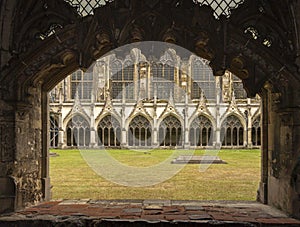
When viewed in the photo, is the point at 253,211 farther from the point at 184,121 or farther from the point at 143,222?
the point at 184,121

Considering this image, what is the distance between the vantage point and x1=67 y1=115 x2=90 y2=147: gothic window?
42562 millimetres

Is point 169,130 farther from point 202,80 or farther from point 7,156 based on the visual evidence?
point 7,156

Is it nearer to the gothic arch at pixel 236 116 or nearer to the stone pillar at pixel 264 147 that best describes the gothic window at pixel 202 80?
the gothic arch at pixel 236 116

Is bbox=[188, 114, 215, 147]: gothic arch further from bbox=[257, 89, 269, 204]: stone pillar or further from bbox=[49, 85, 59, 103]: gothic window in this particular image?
bbox=[257, 89, 269, 204]: stone pillar

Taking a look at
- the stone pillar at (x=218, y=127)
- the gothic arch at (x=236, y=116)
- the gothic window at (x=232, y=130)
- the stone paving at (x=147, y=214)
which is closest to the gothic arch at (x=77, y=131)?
the stone pillar at (x=218, y=127)

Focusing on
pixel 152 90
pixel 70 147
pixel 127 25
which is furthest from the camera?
pixel 152 90

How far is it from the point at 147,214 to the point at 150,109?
36844 mm

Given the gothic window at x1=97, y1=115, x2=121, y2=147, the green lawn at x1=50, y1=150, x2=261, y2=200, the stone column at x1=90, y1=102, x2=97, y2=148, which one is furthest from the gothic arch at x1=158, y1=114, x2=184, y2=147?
the green lawn at x1=50, y1=150, x2=261, y2=200

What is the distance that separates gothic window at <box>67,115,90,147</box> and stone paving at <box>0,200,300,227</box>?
3455cm

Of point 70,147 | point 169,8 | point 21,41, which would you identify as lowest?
point 70,147

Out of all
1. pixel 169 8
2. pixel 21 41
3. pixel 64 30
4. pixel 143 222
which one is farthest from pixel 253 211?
pixel 21 41

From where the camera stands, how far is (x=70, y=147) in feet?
137

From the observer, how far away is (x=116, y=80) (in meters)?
45.2

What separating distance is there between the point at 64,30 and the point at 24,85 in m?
1.14
